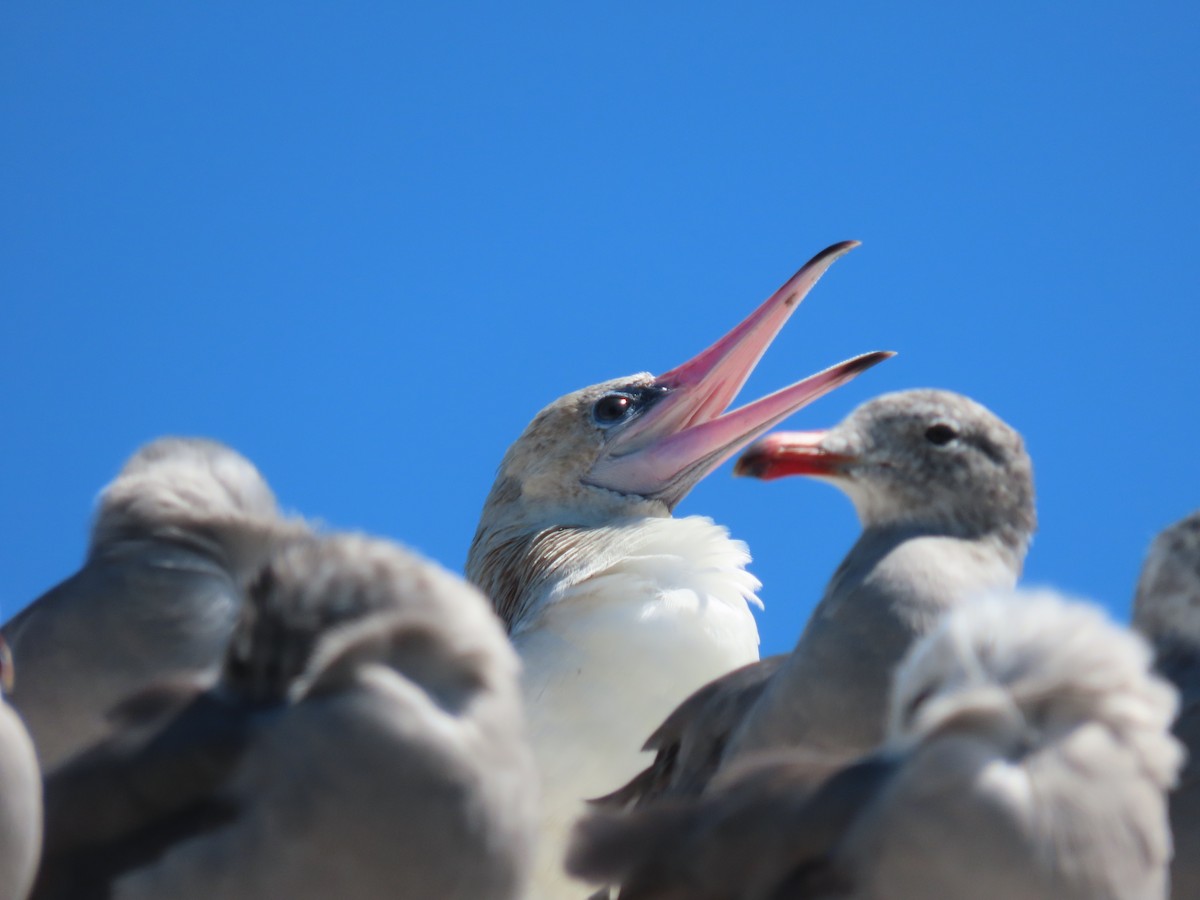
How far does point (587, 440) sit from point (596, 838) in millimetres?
4491

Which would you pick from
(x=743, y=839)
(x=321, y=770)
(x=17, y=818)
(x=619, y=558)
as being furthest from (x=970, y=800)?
(x=619, y=558)

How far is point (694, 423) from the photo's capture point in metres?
7.88

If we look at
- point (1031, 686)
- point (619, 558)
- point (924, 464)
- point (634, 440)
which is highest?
point (634, 440)

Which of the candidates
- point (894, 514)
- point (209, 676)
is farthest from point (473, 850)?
point (894, 514)

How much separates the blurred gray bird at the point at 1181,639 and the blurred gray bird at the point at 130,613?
2.17m

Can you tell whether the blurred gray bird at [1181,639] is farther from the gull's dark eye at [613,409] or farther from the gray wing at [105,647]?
the gull's dark eye at [613,409]

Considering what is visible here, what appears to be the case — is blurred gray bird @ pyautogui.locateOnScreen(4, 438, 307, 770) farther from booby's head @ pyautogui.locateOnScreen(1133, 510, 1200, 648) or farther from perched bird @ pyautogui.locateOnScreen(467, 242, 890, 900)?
booby's head @ pyautogui.locateOnScreen(1133, 510, 1200, 648)

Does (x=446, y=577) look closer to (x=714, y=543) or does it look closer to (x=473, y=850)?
(x=473, y=850)

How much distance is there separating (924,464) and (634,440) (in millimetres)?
3147

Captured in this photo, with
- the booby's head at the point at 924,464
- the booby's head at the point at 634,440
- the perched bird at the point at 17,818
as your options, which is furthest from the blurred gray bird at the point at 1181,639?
the booby's head at the point at 634,440

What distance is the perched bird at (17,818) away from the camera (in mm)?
3088

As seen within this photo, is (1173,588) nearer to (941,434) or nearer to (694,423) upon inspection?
(941,434)

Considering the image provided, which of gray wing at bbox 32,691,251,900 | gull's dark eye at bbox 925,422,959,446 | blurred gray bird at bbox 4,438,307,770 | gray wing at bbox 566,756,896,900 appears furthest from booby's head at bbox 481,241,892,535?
gray wing at bbox 32,691,251,900

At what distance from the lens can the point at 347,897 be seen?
10.3ft
